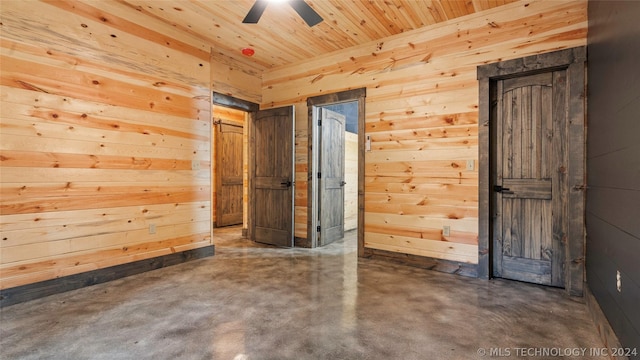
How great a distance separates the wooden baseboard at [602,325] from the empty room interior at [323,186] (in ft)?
0.11

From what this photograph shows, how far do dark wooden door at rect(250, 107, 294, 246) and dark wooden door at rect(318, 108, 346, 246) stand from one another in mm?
481

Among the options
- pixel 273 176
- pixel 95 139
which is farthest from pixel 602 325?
pixel 95 139

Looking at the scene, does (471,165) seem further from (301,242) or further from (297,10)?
(301,242)

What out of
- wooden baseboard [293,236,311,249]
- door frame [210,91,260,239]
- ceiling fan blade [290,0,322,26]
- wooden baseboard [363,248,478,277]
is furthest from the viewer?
wooden baseboard [293,236,311,249]

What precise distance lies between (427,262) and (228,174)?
448 centimetres

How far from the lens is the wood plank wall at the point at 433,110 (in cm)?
312

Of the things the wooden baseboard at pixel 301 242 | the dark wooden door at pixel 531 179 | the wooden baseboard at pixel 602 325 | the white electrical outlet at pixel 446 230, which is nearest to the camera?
the wooden baseboard at pixel 602 325

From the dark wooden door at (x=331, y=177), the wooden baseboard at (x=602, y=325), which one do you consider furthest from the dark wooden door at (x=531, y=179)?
the dark wooden door at (x=331, y=177)

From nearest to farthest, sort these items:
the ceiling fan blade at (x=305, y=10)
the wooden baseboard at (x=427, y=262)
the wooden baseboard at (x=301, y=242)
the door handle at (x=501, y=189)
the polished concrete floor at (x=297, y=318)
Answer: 1. the polished concrete floor at (x=297, y=318)
2. the ceiling fan blade at (x=305, y=10)
3. the door handle at (x=501, y=189)
4. the wooden baseboard at (x=427, y=262)
5. the wooden baseboard at (x=301, y=242)

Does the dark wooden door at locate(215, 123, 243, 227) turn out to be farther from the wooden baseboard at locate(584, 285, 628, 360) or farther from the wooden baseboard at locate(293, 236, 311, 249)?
the wooden baseboard at locate(584, 285, 628, 360)

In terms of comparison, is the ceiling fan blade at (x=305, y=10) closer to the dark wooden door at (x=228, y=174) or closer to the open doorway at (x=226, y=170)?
the open doorway at (x=226, y=170)

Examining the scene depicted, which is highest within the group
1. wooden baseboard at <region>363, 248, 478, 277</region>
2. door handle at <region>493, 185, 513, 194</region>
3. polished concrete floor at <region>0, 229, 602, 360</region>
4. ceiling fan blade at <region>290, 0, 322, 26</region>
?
ceiling fan blade at <region>290, 0, 322, 26</region>

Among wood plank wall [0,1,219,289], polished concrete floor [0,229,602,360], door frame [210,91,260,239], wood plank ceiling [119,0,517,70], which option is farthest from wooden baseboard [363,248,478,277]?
→ wood plank ceiling [119,0,517,70]

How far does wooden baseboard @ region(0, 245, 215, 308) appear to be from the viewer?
2.60m
